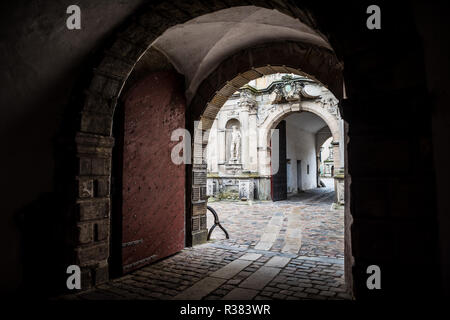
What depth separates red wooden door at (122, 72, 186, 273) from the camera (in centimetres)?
355

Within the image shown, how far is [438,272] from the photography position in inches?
61.6

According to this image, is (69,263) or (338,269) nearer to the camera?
(69,263)

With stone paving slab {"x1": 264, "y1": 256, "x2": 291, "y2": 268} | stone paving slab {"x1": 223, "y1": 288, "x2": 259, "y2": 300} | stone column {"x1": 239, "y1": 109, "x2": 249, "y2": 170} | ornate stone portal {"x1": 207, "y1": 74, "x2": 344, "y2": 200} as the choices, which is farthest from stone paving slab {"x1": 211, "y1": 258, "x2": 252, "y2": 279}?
stone column {"x1": 239, "y1": 109, "x2": 249, "y2": 170}

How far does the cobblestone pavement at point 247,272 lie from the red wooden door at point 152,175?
0.29 meters

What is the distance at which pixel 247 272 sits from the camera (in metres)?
3.57

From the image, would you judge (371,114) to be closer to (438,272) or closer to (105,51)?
(438,272)

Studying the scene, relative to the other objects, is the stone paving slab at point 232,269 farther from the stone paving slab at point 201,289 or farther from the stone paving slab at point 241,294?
the stone paving slab at point 241,294

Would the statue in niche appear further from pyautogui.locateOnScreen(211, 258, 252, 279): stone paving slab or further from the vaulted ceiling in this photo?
pyautogui.locateOnScreen(211, 258, 252, 279): stone paving slab

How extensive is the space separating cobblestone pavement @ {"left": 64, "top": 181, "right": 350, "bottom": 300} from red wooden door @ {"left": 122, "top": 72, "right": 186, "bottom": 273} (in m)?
0.29

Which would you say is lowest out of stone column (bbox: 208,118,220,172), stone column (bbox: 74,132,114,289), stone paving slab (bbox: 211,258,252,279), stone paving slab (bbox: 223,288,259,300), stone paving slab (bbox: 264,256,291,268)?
stone paving slab (bbox: 264,256,291,268)

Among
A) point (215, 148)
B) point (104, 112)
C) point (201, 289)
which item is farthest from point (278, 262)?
point (215, 148)

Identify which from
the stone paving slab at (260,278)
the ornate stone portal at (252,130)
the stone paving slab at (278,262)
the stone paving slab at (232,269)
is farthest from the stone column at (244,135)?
the stone paving slab at (260,278)
